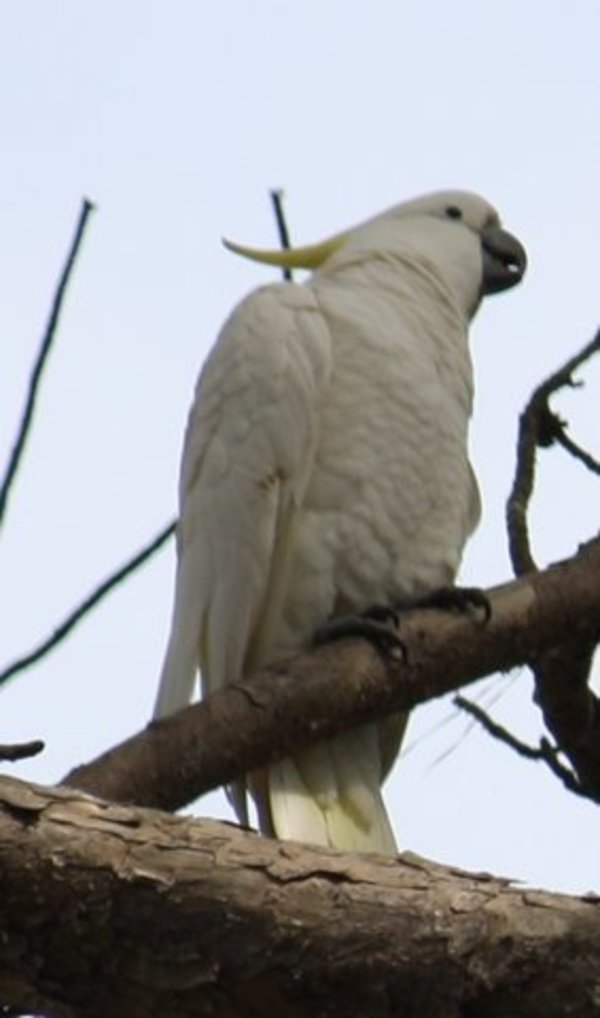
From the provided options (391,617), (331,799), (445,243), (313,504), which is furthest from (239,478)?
(445,243)

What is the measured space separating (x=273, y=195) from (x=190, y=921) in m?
1.77

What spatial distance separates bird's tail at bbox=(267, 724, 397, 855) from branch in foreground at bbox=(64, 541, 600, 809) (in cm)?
47

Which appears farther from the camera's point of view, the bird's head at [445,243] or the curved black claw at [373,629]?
the bird's head at [445,243]

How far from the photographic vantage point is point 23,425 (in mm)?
2729

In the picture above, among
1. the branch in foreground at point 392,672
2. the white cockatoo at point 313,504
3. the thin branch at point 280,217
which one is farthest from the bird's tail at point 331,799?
the thin branch at point 280,217

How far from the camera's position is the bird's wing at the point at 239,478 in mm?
3438

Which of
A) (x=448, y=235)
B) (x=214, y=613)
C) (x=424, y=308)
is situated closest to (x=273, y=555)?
(x=214, y=613)

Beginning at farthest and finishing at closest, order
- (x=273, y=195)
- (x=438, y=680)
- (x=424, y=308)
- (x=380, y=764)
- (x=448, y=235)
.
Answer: (x=448, y=235), (x=424, y=308), (x=380, y=764), (x=273, y=195), (x=438, y=680)

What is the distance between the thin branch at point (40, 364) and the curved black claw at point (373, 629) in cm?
67

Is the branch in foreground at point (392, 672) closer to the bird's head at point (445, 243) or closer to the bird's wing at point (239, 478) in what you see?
the bird's wing at point (239, 478)

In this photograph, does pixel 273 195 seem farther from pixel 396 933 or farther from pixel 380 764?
pixel 396 933

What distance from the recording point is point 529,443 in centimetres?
314

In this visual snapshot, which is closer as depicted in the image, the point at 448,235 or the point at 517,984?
the point at 517,984

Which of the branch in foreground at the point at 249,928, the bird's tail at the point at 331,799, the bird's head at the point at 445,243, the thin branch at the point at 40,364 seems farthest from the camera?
the bird's head at the point at 445,243
